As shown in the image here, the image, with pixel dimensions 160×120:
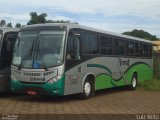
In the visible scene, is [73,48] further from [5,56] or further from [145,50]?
[145,50]

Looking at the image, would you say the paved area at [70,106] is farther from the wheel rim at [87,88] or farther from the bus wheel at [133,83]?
the bus wheel at [133,83]

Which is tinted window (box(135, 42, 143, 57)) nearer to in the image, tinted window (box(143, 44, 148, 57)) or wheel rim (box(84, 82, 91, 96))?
tinted window (box(143, 44, 148, 57))

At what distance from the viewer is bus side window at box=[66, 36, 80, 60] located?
16.3 metres

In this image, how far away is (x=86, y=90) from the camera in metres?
17.9

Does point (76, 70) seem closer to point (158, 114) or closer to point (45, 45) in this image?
point (45, 45)

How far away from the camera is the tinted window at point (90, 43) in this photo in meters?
17.8

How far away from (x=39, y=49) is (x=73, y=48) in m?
1.26

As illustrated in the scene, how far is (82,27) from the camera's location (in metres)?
17.8

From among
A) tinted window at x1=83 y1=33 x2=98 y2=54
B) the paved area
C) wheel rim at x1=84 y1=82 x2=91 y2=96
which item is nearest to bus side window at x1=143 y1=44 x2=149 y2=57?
tinted window at x1=83 y1=33 x2=98 y2=54

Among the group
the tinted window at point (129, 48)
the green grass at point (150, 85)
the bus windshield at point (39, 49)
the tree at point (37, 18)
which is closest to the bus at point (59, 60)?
the bus windshield at point (39, 49)

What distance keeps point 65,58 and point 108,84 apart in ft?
16.0

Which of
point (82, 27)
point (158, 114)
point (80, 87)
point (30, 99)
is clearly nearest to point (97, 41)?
point (82, 27)

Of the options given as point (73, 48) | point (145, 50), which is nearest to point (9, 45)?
point (73, 48)

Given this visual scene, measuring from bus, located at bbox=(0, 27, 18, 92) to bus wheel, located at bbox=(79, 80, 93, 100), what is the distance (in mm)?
2975
